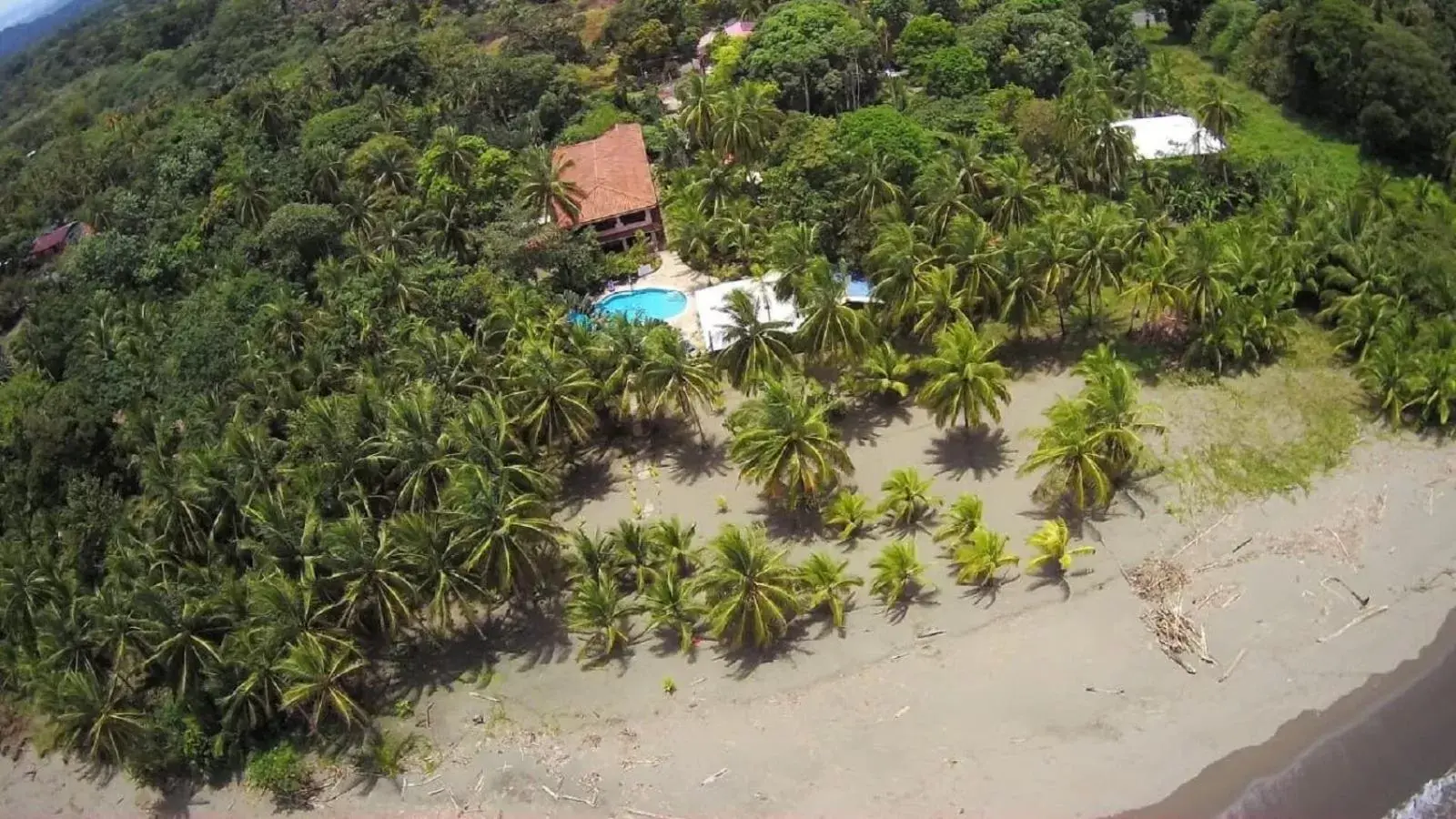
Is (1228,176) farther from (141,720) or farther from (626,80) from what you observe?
(141,720)

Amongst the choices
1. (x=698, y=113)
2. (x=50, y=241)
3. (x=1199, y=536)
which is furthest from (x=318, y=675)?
(x=50, y=241)

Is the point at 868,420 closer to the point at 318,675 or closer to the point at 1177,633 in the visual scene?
the point at 1177,633

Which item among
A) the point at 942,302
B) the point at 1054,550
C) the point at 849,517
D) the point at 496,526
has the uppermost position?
the point at 496,526

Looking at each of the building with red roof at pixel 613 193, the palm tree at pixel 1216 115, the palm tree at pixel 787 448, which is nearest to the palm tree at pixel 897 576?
the palm tree at pixel 787 448

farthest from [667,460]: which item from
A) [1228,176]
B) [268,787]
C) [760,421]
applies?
[1228,176]

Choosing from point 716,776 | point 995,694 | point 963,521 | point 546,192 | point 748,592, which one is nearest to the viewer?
point 716,776

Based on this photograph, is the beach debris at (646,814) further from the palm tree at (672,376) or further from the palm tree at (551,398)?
the palm tree at (672,376)
